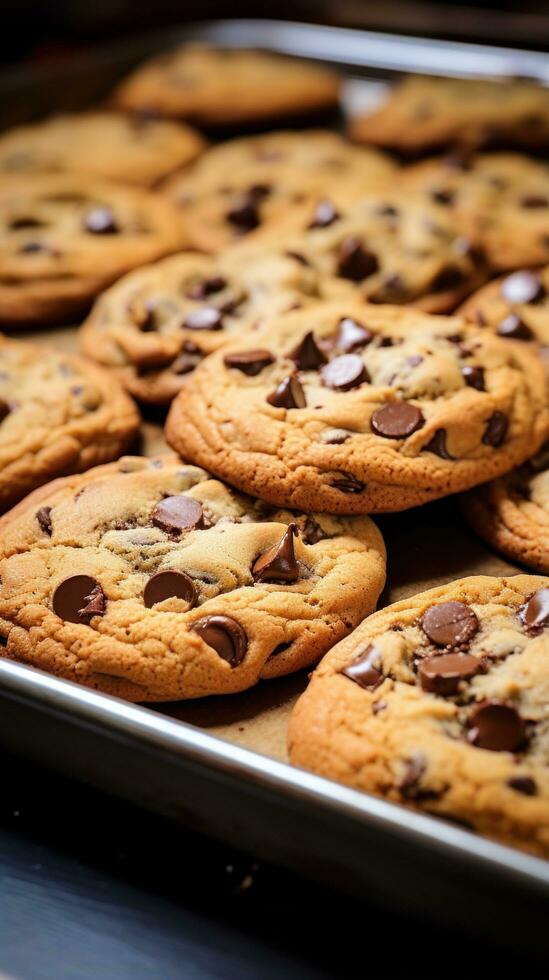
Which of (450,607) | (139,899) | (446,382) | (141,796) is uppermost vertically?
(446,382)

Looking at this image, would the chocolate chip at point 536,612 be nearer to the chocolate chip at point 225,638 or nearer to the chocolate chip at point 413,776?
the chocolate chip at point 413,776

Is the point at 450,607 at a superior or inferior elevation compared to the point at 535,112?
inferior

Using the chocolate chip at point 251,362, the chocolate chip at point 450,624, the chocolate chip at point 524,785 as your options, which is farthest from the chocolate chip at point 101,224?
the chocolate chip at point 524,785

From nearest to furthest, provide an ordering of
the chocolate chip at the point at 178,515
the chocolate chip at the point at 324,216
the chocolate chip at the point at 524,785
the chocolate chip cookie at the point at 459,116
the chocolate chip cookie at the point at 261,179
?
the chocolate chip at the point at 524,785
the chocolate chip at the point at 178,515
the chocolate chip at the point at 324,216
the chocolate chip cookie at the point at 261,179
the chocolate chip cookie at the point at 459,116

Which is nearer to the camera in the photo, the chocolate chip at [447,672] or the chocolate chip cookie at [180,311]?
the chocolate chip at [447,672]

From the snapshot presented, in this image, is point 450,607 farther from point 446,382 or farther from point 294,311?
point 294,311

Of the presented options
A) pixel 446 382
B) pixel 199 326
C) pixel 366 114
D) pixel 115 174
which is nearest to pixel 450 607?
pixel 446 382

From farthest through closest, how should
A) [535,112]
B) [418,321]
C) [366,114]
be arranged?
[366,114], [535,112], [418,321]

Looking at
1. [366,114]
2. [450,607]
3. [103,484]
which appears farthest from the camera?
[366,114]
